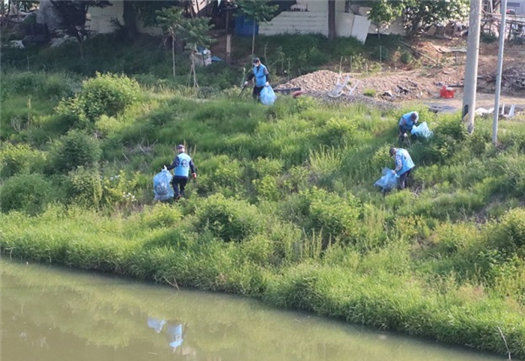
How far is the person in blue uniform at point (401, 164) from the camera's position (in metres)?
14.9

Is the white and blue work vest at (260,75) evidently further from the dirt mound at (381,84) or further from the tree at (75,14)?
the tree at (75,14)

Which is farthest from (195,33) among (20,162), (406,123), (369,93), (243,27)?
(406,123)

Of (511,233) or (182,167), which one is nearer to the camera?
(511,233)

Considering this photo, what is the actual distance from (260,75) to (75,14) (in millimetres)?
12925

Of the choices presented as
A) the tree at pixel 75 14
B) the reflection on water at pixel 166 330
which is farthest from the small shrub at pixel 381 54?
the reflection on water at pixel 166 330

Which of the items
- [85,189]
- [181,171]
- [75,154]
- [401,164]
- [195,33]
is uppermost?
[195,33]

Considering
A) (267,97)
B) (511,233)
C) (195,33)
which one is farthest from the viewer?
(195,33)

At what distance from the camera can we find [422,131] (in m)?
16.2

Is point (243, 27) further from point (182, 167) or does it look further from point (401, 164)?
point (401, 164)

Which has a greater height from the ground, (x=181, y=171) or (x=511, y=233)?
(x=511, y=233)

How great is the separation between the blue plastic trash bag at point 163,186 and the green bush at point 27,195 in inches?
97.1

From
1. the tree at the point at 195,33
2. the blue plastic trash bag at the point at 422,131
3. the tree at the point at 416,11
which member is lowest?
the blue plastic trash bag at the point at 422,131

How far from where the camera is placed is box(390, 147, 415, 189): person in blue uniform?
1494cm

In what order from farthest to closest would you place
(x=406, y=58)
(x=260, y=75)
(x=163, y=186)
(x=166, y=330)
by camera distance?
(x=406, y=58)
(x=260, y=75)
(x=163, y=186)
(x=166, y=330)
